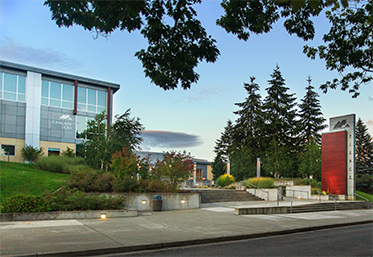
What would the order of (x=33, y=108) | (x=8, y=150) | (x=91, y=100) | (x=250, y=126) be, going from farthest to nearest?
(x=250, y=126) → (x=91, y=100) → (x=33, y=108) → (x=8, y=150)

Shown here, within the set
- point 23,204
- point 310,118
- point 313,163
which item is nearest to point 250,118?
point 310,118

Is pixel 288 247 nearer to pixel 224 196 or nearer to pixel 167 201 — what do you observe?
pixel 167 201

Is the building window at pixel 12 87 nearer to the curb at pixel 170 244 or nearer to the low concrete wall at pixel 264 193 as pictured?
the low concrete wall at pixel 264 193

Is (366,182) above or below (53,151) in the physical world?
below

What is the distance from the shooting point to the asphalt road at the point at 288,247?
340 inches

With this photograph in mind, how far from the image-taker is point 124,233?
11133mm

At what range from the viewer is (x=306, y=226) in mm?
13789

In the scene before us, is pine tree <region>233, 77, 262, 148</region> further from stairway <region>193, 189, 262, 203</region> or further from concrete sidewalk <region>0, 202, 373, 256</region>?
concrete sidewalk <region>0, 202, 373, 256</region>

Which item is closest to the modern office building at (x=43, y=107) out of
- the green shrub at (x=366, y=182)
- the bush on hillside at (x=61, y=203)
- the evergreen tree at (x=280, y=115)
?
the evergreen tree at (x=280, y=115)

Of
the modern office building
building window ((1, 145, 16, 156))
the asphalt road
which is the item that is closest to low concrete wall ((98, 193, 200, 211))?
the asphalt road

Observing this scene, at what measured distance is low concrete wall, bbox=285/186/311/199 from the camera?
91.1 ft

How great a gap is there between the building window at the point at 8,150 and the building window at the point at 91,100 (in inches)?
382

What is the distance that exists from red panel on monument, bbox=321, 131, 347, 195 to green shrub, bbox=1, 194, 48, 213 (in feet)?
73.9

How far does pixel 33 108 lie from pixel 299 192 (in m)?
32.5
